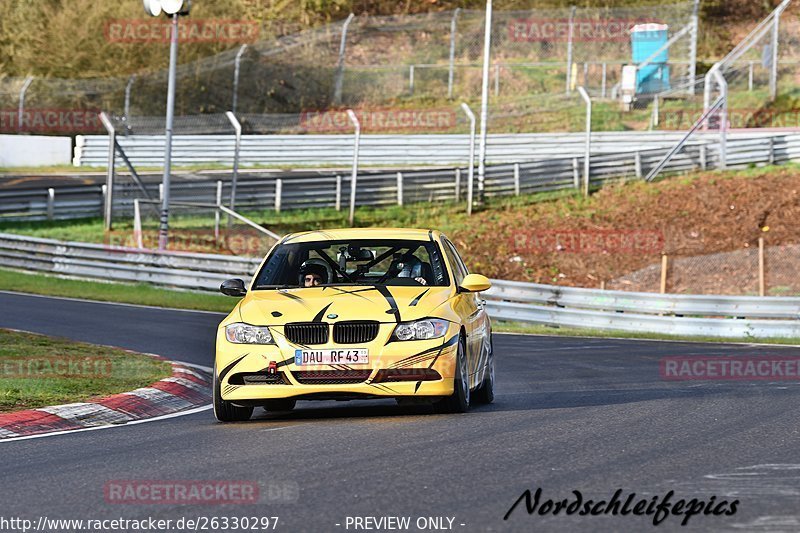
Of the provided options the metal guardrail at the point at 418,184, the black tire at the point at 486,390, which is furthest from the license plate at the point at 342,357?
the metal guardrail at the point at 418,184

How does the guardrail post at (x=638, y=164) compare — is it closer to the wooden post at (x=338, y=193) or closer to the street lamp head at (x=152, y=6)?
the wooden post at (x=338, y=193)

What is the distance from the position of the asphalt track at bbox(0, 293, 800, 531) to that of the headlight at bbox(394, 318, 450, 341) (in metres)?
0.61

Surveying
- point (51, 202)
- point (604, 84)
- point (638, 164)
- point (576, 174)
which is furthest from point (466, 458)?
point (604, 84)

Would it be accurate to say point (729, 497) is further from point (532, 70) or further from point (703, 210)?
point (532, 70)

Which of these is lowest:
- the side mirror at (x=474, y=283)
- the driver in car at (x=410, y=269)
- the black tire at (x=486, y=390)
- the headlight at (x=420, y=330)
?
the black tire at (x=486, y=390)

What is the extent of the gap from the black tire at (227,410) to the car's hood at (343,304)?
23.1 inches

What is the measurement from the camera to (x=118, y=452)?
9.52 metres

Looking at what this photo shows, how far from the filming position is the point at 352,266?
12.4 metres

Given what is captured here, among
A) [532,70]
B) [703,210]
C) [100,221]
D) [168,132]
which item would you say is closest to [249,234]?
[168,132]

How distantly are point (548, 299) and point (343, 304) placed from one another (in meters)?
16.6

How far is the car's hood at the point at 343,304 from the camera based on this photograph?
11.0 meters

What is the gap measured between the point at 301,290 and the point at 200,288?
63.2ft

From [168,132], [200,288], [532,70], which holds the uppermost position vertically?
[532,70]

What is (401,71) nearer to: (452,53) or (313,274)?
(452,53)
